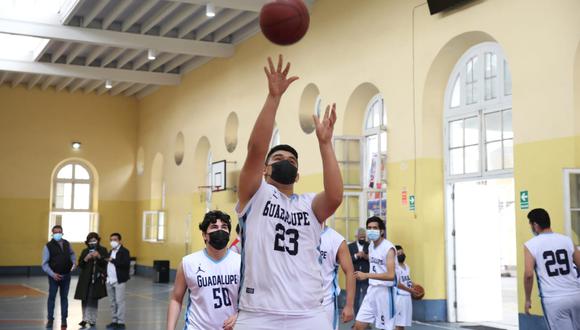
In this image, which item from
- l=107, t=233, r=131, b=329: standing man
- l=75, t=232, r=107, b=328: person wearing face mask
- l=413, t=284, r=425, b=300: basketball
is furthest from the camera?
l=107, t=233, r=131, b=329: standing man

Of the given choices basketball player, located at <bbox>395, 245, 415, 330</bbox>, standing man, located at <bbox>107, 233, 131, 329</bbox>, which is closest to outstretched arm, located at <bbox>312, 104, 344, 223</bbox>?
basketball player, located at <bbox>395, 245, 415, 330</bbox>

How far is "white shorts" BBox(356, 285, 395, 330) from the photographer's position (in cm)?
967

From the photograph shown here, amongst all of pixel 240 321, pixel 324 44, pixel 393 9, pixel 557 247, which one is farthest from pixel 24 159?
pixel 240 321

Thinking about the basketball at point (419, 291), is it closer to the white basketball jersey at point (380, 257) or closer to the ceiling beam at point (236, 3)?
the white basketball jersey at point (380, 257)

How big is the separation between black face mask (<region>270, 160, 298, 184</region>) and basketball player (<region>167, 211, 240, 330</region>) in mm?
1940

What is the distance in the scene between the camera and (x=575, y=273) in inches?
304

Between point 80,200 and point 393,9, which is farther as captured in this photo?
point 80,200

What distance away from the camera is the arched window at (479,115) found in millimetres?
11898

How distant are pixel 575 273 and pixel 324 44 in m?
9.46

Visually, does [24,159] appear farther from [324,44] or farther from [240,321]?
[240,321]

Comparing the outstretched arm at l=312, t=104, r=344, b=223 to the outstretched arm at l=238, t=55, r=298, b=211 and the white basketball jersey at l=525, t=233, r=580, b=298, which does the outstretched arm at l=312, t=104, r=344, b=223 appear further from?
the white basketball jersey at l=525, t=233, r=580, b=298

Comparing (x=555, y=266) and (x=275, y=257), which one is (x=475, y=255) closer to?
(x=555, y=266)

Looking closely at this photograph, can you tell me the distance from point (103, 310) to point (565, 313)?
34.9ft

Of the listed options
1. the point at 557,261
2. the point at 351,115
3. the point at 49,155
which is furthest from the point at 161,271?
the point at 557,261
